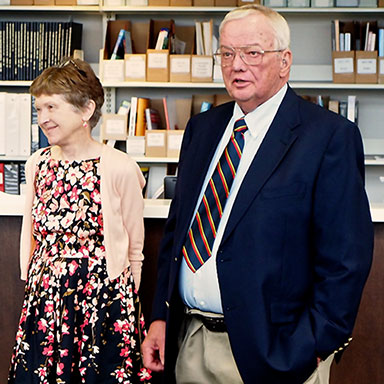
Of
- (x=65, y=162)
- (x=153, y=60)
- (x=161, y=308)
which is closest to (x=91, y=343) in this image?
(x=161, y=308)

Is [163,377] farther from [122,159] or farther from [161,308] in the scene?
[122,159]

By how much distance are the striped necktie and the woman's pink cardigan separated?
0.50 meters

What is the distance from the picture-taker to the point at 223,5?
3.98 m

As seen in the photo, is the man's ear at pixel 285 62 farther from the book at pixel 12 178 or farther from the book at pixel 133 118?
the book at pixel 12 178

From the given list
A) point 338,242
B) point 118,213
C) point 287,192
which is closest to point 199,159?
point 287,192

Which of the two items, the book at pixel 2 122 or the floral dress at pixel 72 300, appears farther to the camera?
the book at pixel 2 122

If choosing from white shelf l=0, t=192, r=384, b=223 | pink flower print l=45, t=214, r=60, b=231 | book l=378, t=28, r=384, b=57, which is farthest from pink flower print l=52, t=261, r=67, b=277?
book l=378, t=28, r=384, b=57

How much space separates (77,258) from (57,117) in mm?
429

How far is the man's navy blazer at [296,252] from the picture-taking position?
1446 mm

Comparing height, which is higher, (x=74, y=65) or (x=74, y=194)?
(x=74, y=65)

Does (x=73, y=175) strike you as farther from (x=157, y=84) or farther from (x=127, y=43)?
(x=127, y=43)

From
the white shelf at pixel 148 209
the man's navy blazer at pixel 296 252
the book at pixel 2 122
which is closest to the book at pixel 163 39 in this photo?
the book at pixel 2 122

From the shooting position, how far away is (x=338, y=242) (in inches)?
57.1

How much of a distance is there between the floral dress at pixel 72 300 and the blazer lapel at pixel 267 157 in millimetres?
692
